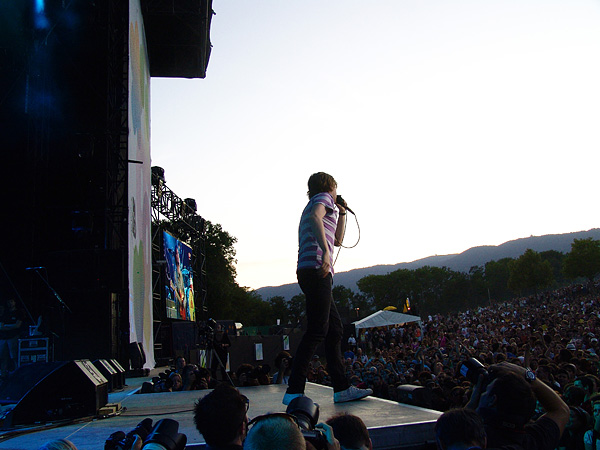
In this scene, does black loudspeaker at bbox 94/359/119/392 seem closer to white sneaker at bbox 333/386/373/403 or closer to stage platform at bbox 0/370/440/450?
stage platform at bbox 0/370/440/450

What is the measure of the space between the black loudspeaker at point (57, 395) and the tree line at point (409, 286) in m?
23.1

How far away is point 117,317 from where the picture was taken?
11.5 metres

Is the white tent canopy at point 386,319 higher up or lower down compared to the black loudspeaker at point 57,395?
lower down

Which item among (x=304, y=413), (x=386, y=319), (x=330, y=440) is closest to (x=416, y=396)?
(x=304, y=413)

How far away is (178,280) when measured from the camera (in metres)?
22.0

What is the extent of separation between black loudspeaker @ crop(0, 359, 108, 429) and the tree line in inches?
910

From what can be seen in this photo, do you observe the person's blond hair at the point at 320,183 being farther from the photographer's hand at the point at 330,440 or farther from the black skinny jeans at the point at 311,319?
the photographer's hand at the point at 330,440

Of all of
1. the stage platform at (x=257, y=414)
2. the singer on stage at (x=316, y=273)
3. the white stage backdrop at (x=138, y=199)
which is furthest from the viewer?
the white stage backdrop at (x=138, y=199)

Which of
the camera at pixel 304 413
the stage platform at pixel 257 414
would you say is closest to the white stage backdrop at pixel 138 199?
the stage platform at pixel 257 414

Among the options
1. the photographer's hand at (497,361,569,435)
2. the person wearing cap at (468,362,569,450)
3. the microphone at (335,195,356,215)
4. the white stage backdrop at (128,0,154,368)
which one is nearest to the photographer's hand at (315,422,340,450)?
the person wearing cap at (468,362,569,450)

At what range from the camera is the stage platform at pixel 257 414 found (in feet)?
9.21

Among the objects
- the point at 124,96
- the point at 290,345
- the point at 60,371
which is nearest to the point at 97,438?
the point at 60,371

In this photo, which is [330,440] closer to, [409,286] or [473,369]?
[473,369]

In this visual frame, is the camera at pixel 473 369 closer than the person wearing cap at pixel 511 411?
No
